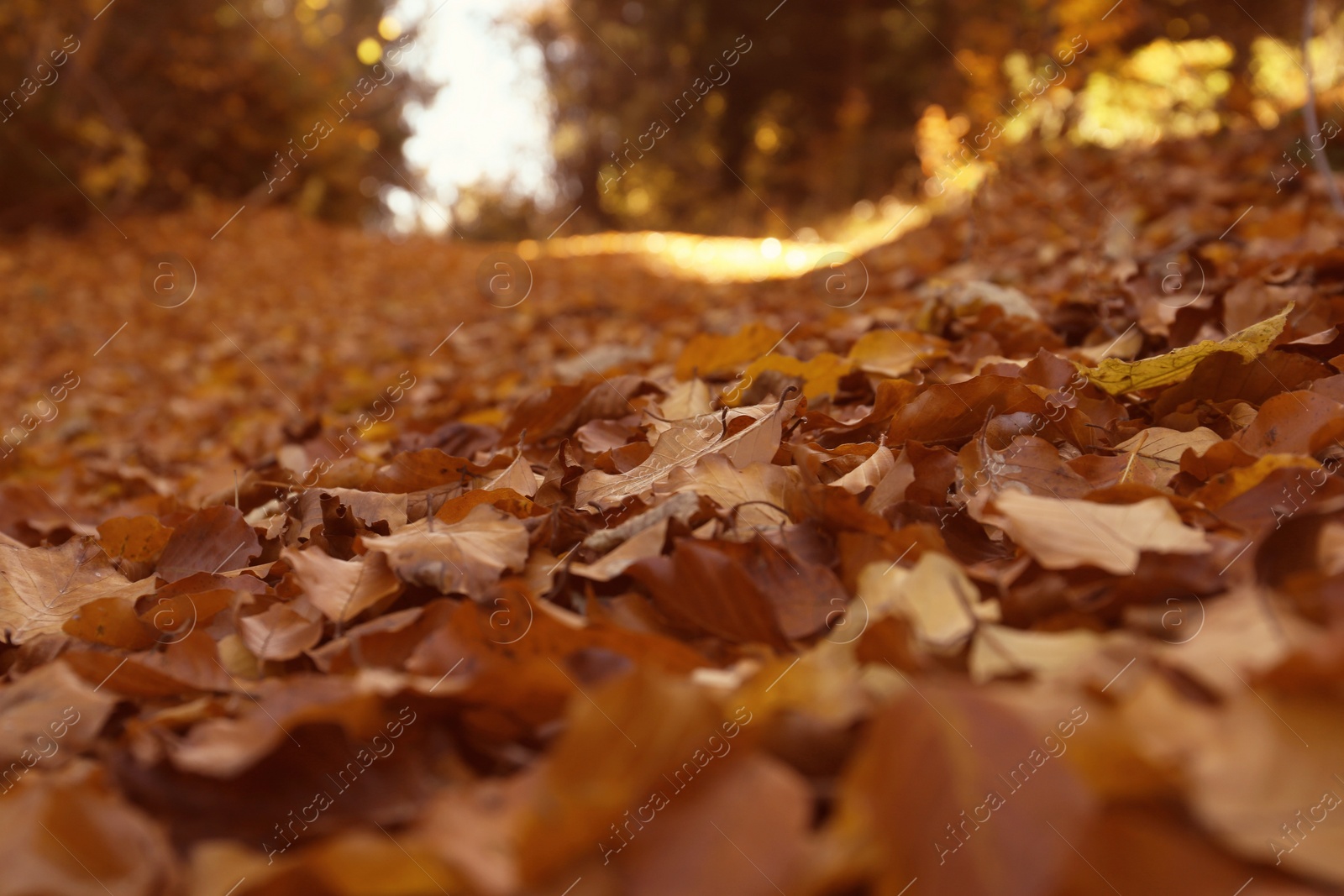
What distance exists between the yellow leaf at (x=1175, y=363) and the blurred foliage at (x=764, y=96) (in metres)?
5.65

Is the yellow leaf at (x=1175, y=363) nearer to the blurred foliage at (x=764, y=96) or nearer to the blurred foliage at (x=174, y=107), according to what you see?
the blurred foliage at (x=764, y=96)

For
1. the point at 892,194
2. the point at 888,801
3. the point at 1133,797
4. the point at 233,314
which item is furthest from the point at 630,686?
the point at 892,194

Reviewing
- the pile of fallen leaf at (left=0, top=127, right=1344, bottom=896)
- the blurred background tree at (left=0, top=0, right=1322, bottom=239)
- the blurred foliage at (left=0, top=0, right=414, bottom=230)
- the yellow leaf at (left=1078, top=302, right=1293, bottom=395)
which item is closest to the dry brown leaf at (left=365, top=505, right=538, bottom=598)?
the pile of fallen leaf at (left=0, top=127, right=1344, bottom=896)

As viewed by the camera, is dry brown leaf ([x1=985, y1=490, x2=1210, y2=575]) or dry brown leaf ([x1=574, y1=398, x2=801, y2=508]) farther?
dry brown leaf ([x1=574, y1=398, x2=801, y2=508])

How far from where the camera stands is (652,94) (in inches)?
388

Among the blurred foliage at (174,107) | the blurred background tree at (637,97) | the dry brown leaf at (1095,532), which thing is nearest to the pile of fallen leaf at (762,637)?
the dry brown leaf at (1095,532)

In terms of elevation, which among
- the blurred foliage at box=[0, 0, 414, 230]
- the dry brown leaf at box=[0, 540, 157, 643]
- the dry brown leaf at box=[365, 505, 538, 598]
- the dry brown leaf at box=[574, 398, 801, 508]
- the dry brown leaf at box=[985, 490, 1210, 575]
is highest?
→ the blurred foliage at box=[0, 0, 414, 230]

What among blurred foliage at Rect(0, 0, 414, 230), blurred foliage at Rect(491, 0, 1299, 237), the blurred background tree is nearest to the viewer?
the blurred background tree

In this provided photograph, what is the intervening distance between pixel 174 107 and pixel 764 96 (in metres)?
5.77

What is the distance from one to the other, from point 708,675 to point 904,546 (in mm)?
199

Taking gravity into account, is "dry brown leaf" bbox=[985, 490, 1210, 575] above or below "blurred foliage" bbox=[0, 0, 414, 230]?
below

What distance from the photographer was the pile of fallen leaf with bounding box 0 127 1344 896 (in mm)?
403

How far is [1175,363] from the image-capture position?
941mm

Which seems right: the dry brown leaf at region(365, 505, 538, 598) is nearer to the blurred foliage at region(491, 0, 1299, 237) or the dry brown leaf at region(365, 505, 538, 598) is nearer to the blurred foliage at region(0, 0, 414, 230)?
the blurred foliage at region(491, 0, 1299, 237)
